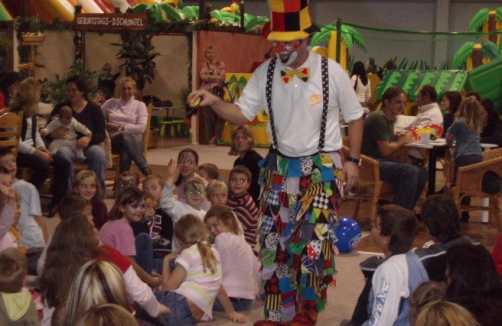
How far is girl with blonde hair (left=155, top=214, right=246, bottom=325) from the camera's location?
409 centimetres

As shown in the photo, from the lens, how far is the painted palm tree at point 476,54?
573 inches

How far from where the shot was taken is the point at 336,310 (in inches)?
180

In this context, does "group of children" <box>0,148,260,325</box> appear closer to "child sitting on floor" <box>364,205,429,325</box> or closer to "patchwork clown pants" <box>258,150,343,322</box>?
"patchwork clown pants" <box>258,150,343,322</box>

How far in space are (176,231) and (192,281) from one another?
0.30 m

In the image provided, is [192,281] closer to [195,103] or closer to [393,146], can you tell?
[195,103]

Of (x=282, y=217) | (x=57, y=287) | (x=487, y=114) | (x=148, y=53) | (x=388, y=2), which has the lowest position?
(x=57, y=287)

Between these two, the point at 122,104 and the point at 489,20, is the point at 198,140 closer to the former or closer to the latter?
the point at 122,104

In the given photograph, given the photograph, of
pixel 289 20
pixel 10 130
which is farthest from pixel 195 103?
pixel 10 130

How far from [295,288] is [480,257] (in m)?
1.26

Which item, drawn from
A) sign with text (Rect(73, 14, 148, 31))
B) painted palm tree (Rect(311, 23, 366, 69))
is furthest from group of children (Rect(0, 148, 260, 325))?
painted palm tree (Rect(311, 23, 366, 69))

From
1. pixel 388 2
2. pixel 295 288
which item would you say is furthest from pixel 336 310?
pixel 388 2

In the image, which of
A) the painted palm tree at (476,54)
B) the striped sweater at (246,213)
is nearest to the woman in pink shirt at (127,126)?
the striped sweater at (246,213)

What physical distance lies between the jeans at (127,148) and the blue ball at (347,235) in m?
3.00

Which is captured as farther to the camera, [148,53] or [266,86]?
[148,53]
